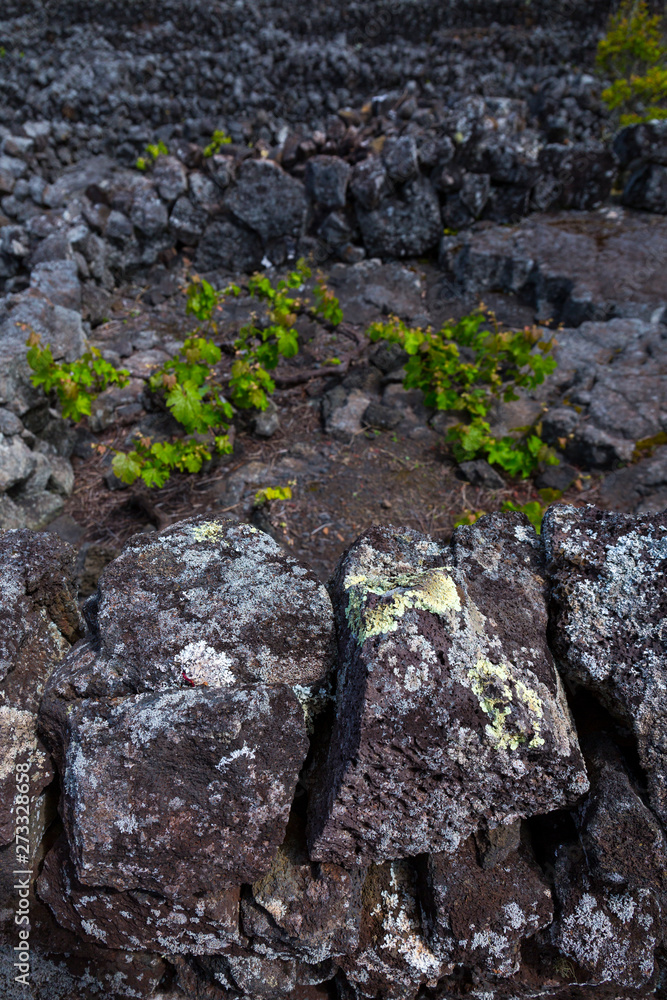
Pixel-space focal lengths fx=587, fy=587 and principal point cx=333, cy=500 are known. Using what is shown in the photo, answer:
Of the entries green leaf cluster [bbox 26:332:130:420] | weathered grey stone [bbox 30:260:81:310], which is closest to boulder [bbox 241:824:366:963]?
green leaf cluster [bbox 26:332:130:420]

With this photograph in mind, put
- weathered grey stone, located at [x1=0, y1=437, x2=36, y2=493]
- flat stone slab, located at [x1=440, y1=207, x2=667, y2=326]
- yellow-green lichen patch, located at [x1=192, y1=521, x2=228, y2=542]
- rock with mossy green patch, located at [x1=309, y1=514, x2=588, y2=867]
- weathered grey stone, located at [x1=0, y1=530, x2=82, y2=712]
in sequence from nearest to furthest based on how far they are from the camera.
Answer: rock with mossy green patch, located at [x1=309, y1=514, x2=588, y2=867] → weathered grey stone, located at [x1=0, y1=530, x2=82, y2=712] → yellow-green lichen patch, located at [x1=192, y1=521, x2=228, y2=542] → weathered grey stone, located at [x1=0, y1=437, x2=36, y2=493] → flat stone slab, located at [x1=440, y1=207, x2=667, y2=326]

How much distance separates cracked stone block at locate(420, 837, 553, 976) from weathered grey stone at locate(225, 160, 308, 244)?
5.82 m

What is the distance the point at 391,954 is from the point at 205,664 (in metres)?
0.93

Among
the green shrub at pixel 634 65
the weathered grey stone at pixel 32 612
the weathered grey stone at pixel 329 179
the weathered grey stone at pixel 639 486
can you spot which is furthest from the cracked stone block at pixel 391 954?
the green shrub at pixel 634 65

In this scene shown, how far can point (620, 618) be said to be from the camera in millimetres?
1542

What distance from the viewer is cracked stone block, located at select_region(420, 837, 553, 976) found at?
5.01ft

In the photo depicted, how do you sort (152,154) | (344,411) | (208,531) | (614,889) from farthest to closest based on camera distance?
(152,154), (344,411), (208,531), (614,889)

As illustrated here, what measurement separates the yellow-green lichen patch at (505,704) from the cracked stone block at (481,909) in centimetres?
38

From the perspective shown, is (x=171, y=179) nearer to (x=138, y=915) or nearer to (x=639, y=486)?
(x=639, y=486)

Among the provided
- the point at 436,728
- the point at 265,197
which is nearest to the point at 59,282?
the point at 265,197

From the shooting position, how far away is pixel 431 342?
3.98 m

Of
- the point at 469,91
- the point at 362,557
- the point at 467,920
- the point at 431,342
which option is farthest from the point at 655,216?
the point at 467,920

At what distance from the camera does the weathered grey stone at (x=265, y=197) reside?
19.3 feet

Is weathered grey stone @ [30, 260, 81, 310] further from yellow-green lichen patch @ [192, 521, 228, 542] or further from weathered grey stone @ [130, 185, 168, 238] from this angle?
yellow-green lichen patch @ [192, 521, 228, 542]
